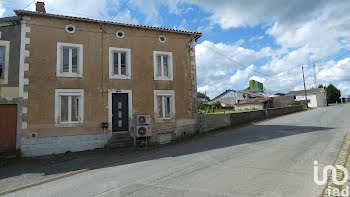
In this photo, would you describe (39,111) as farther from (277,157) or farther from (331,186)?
(331,186)

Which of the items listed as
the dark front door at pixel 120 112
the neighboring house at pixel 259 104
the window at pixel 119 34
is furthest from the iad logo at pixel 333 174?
the neighboring house at pixel 259 104

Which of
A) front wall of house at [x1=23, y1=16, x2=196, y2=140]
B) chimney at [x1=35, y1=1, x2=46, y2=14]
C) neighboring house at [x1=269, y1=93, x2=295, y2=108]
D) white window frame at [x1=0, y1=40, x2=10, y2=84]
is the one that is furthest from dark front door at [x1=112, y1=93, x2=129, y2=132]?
neighboring house at [x1=269, y1=93, x2=295, y2=108]

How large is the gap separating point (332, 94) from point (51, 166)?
231ft

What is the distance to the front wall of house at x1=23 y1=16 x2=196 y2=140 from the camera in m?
9.80

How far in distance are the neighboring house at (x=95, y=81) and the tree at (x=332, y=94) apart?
61958 mm

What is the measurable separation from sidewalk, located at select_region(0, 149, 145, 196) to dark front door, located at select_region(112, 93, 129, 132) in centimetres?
156

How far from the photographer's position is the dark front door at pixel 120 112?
1116cm

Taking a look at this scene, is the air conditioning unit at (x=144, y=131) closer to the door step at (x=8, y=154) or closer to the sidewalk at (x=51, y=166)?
the sidewalk at (x=51, y=166)

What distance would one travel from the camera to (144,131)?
1062 centimetres

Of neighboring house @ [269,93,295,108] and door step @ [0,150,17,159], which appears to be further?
neighboring house @ [269,93,295,108]

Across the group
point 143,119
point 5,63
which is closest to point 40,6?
point 5,63

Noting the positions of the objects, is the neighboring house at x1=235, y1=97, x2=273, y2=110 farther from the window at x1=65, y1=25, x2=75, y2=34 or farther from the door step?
the door step

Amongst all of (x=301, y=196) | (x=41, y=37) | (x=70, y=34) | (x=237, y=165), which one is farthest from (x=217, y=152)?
A: (x=41, y=37)

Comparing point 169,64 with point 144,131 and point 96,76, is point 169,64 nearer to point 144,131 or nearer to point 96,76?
point 96,76
